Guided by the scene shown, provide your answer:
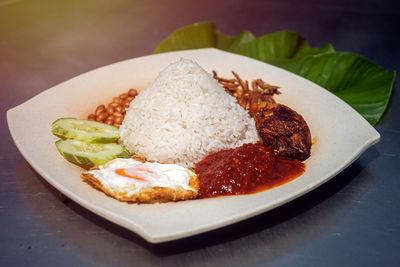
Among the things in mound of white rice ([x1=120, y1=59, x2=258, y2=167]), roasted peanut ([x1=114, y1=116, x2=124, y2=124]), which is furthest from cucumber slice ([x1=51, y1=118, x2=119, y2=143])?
roasted peanut ([x1=114, y1=116, x2=124, y2=124])

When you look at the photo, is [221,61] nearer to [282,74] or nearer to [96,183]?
[282,74]

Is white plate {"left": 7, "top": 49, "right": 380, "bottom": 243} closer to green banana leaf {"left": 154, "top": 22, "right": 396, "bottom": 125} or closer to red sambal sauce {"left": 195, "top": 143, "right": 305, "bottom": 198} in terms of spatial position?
red sambal sauce {"left": 195, "top": 143, "right": 305, "bottom": 198}

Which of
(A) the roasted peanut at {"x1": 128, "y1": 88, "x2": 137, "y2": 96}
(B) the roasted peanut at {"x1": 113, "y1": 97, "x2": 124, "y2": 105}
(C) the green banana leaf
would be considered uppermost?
(C) the green banana leaf

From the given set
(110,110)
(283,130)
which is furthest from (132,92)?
(283,130)

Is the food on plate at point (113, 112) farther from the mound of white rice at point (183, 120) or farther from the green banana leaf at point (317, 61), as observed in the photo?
the green banana leaf at point (317, 61)

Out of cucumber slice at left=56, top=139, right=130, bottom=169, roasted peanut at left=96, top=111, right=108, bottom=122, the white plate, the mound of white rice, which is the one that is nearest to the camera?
the white plate

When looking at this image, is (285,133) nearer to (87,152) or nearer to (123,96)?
(87,152)

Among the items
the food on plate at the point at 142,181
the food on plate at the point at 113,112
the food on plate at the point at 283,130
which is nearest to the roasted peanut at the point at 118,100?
the food on plate at the point at 113,112
